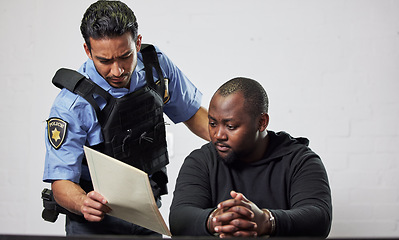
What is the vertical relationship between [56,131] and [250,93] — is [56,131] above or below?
below

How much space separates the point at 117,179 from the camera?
3.51 ft

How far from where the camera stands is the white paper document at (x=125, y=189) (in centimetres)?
103

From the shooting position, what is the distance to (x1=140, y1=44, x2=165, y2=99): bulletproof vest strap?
1.60 meters

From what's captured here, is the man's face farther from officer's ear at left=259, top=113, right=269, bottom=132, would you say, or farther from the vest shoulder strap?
the vest shoulder strap

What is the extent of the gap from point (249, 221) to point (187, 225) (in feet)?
0.57

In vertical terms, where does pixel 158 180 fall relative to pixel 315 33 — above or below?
below

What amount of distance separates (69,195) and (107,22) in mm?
513

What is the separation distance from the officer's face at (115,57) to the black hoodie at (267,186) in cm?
33

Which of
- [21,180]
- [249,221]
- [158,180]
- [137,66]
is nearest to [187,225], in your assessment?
[249,221]

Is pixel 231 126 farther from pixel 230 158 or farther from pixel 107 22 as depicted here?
pixel 107 22

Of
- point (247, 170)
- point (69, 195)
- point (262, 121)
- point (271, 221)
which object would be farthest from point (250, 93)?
point (69, 195)

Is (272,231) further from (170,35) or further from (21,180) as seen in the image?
(21,180)

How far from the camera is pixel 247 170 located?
1298 millimetres

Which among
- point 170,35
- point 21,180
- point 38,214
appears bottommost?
point 38,214
